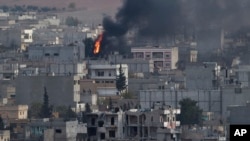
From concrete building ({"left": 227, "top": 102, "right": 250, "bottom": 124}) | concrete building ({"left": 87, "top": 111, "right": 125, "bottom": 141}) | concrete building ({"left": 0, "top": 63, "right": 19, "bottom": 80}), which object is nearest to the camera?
concrete building ({"left": 87, "top": 111, "right": 125, "bottom": 141})

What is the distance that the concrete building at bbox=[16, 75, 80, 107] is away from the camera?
59344mm

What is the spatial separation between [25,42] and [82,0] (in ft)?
146

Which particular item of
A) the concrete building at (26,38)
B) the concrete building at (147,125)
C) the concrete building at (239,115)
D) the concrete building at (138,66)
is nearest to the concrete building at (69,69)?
the concrete building at (138,66)

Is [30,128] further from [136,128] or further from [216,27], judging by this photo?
[216,27]

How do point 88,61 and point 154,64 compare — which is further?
point 154,64

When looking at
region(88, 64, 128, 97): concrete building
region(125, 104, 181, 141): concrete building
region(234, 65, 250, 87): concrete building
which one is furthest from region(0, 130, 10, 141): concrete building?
region(88, 64, 128, 97): concrete building

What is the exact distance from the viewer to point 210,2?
236ft

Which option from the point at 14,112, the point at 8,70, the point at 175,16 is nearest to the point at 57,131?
the point at 14,112

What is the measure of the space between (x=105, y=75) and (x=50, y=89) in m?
5.76

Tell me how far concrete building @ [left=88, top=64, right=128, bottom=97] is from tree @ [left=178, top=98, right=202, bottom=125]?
9845 millimetres

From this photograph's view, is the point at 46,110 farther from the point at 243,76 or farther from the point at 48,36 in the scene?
the point at 48,36

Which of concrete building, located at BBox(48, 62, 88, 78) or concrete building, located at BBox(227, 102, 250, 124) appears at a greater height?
concrete building, located at BBox(48, 62, 88, 78)

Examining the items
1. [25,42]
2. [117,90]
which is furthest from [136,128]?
[25,42]

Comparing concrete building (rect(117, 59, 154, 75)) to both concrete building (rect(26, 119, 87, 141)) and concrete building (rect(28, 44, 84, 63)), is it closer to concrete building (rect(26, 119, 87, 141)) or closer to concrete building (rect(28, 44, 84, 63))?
concrete building (rect(28, 44, 84, 63))
